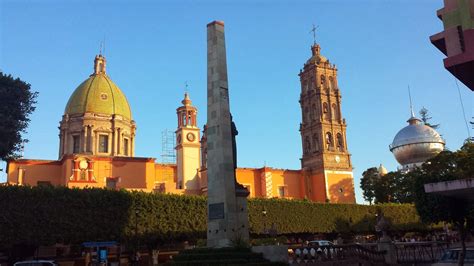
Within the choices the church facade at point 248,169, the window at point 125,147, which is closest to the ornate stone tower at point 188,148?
the church facade at point 248,169

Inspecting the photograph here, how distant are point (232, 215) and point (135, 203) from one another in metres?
14.8

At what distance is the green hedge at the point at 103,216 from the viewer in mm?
27297

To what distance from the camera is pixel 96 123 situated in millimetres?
56156

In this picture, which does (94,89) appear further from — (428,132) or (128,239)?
(428,132)

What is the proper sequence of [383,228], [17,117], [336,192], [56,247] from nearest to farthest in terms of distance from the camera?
1. [383,228]
2. [17,117]
3. [56,247]
4. [336,192]

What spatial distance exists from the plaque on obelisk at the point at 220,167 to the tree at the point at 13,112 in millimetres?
15629

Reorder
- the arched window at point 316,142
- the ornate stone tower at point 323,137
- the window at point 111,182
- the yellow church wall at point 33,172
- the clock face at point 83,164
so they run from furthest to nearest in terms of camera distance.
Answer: the arched window at point 316,142, the ornate stone tower at point 323,137, the window at point 111,182, the clock face at point 83,164, the yellow church wall at point 33,172

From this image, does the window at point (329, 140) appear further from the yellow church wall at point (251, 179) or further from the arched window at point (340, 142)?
the yellow church wall at point (251, 179)

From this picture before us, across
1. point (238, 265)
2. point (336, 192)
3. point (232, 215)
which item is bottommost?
point (238, 265)

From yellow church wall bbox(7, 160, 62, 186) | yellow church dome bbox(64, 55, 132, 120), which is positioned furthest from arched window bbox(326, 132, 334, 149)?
yellow church wall bbox(7, 160, 62, 186)

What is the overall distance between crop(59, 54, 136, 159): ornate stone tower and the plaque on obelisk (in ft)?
130

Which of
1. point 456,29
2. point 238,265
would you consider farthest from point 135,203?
point 456,29

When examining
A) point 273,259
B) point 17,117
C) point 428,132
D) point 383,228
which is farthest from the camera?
point 428,132

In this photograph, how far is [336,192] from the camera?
176ft
